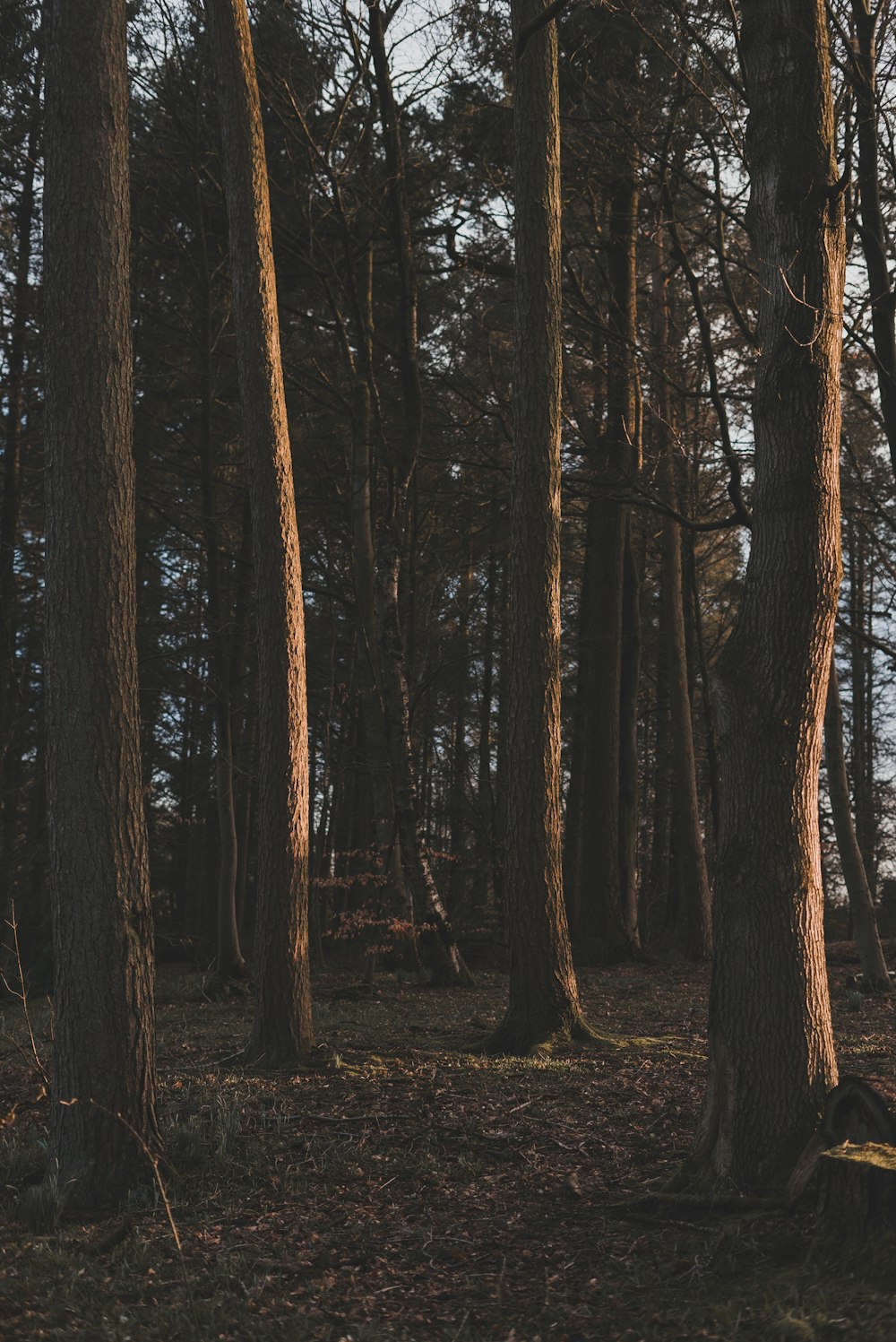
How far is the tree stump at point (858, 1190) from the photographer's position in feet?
12.4

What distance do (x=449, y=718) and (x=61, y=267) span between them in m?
18.4

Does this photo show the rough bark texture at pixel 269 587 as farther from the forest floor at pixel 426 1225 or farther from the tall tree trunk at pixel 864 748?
the tall tree trunk at pixel 864 748

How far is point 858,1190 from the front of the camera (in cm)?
385

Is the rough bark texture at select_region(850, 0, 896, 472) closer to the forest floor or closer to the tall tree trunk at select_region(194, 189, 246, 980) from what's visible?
the forest floor

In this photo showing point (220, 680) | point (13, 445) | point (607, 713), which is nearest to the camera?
point (220, 680)

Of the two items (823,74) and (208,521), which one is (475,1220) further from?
(208,521)

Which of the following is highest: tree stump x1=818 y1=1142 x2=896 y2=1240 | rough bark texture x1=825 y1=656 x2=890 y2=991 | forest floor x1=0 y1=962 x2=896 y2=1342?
rough bark texture x1=825 y1=656 x2=890 y2=991

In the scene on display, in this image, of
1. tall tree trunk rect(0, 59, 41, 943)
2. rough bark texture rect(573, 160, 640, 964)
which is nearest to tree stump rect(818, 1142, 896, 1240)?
rough bark texture rect(573, 160, 640, 964)

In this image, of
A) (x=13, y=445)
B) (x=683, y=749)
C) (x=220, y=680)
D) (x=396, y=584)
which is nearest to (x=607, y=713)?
(x=683, y=749)

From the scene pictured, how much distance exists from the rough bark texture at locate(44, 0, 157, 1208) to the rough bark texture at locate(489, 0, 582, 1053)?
3162 millimetres

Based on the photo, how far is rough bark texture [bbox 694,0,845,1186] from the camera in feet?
15.1

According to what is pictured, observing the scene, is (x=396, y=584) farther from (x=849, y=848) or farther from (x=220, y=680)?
(x=849, y=848)

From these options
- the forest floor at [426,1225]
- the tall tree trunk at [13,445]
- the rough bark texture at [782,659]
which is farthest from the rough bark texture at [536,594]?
the tall tree trunk at [13,445]

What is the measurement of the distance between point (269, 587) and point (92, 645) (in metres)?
2.75
